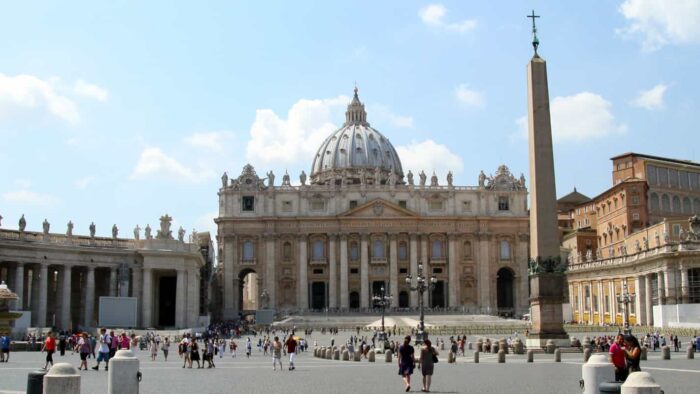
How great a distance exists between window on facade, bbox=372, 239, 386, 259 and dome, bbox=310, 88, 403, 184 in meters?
24.6

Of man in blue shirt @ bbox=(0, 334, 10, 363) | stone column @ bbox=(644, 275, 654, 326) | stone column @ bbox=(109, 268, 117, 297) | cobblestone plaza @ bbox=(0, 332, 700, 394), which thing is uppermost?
stone column @ bbox=(109, 268, 117, 297)

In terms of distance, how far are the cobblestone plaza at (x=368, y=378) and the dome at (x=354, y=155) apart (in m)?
97.8

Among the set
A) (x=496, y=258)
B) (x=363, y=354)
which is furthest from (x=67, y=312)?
(x=496, y=258)

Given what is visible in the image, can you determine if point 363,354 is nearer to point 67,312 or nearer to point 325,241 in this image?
point 67,312

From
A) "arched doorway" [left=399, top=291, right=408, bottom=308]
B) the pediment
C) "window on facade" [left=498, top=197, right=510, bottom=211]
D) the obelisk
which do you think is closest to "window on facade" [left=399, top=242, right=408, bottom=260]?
the pediment

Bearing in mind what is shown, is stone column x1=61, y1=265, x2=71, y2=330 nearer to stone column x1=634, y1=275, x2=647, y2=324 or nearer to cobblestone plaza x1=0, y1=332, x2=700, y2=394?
cobblestone plaza x1=0, y1=332, x2=700, y2=394

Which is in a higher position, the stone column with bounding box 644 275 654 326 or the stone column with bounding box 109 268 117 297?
the stone column with bounding box 109 268 117 297

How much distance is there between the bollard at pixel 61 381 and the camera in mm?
11422

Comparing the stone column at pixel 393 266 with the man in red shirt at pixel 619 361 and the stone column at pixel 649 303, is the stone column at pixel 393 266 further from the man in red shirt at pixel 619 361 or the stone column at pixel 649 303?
the man in red shirt at pixel 619 361

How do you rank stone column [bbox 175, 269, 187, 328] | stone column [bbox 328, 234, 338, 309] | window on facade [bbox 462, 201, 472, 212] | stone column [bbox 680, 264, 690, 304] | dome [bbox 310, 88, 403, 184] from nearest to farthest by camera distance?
stone column [bbox 680, 264, 690, 304] → stone column [bbox 175, 269, 187, 328] → stone column [bbox 328, 234, 338, 309] → window on facade [bbox 462, 201, 472, 212] → dome [bbox 310, 88, 403, 184]

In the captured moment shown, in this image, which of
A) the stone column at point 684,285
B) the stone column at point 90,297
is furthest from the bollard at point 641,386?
the stone column at point 90,297

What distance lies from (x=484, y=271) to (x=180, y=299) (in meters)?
48.6

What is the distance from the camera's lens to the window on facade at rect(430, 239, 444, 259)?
100 m

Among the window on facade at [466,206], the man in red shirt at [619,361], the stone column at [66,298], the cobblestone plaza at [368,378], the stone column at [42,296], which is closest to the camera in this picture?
the man in red shirt at [619,361]
